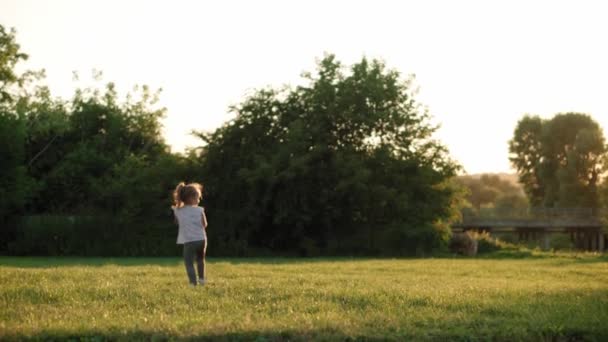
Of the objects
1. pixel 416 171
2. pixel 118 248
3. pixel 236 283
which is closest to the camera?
pixel 236 283

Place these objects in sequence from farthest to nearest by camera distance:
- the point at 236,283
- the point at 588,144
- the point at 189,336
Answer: the point at 588,144 < the point at 236,283 < the point at 189,336

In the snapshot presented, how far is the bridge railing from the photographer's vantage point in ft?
240

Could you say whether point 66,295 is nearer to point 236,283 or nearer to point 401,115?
point 236,283

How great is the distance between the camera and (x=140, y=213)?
1455 inches

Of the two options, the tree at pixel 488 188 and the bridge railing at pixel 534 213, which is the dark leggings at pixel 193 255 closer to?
the bridge railing at pixel 534 213

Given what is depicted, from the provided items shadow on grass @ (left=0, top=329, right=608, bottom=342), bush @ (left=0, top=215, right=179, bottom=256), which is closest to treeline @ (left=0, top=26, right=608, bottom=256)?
bush @ (left=0, top=215, right=179, bottom=256)

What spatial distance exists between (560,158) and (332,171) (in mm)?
61090

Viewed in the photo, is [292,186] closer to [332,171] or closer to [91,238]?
[332,171]

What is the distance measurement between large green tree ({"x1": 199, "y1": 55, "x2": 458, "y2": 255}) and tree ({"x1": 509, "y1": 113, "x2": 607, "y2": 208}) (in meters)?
50.2

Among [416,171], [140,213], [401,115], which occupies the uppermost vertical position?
[401,115]

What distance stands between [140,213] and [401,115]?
15.1 m

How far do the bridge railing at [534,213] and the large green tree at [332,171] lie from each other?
33666 millimetres

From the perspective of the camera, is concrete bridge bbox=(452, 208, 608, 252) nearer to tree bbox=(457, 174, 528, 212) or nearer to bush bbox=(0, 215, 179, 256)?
bush bbox=(0, 215, 179, 256)

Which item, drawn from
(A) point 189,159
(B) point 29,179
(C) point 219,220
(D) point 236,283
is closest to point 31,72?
(B) point 29,179
